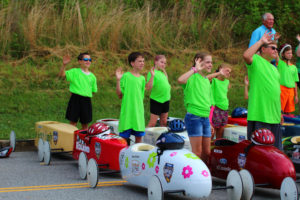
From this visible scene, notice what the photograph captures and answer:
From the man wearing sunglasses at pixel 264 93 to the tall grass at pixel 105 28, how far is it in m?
10.5

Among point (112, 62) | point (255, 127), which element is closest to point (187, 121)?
point (255, 127)

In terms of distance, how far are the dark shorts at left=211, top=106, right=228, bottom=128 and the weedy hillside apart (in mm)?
4094

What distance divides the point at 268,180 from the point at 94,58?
1094 centimetres

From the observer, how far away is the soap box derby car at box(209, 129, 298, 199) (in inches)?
237

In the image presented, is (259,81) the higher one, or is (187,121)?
(259,81)

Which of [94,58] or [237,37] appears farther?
[237,37]

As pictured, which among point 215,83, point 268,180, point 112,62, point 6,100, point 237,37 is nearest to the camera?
point 268,180

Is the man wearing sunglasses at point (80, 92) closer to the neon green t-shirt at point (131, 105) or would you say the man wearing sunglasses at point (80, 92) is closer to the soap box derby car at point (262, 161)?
the neon green t-shirt at point (131, 105)

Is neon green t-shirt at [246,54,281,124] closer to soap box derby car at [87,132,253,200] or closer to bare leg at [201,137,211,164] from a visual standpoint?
bare leg at [201,137,211,164]

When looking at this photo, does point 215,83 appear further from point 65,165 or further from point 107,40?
point 107,40

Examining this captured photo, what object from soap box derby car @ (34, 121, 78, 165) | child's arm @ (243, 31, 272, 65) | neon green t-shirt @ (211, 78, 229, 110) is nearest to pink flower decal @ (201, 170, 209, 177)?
child's arm @ (243, 31, 272, 65)

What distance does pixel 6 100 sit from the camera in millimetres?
13336

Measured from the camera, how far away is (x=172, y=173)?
575 centimetres

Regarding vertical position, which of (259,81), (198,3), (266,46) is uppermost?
(198,3)
